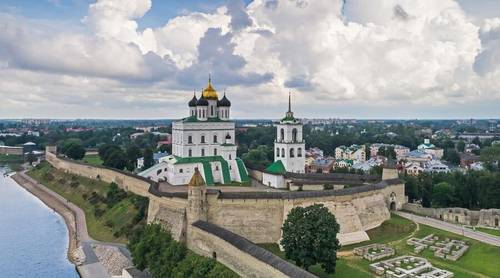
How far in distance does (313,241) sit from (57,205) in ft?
107

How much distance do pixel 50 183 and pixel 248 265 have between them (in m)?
41.8

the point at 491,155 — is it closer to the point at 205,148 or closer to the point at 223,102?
the point at 223,102

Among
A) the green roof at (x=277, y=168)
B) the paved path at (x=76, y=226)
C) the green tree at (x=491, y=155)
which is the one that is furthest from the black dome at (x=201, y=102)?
the green tree at (x=491, y=155)

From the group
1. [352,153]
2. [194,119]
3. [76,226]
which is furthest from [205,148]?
[352,153]

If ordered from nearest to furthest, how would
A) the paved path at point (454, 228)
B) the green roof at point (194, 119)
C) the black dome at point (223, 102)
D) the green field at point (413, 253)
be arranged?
the green field at point (413, 253) < the paved path at point (454, 228) < the green roof at point (194, 119) < the black dome at point (223, 102)

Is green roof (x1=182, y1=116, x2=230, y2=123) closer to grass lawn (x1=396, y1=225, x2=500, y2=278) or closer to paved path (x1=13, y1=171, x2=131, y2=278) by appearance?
paved path (x1=13, y1=171, x2=131, y2=278)

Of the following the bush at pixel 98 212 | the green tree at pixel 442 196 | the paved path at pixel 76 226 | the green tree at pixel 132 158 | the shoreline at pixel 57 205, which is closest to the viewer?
the paved path at pixel 76 226

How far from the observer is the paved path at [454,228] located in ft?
81.7

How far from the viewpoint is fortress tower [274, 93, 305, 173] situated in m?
38.2

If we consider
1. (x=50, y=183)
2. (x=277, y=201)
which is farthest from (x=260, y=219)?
(x=50, y=183)

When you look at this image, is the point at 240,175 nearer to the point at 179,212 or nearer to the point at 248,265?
the point at 179,212

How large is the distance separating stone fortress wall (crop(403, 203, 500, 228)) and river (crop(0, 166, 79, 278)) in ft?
77.5

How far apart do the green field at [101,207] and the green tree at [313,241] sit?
14.1 meters

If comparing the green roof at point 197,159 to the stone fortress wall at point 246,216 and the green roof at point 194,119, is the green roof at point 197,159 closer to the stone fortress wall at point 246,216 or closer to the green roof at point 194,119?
the green roof at point 194,119
